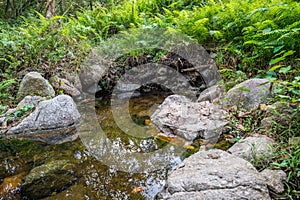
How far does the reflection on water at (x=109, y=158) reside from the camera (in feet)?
7.22

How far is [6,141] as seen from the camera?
3271mm

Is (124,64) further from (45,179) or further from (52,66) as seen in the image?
(45,179)

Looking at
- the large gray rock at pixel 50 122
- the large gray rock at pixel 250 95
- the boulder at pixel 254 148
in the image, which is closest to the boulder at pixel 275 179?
the boulder at pixel 254 148

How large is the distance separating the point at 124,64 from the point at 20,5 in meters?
6.88

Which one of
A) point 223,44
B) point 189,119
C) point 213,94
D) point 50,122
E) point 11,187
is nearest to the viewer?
point 11,187

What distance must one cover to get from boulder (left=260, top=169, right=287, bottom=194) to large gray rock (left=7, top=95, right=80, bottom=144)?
2.64 metres

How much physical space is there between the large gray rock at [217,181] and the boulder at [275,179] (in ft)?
0.25

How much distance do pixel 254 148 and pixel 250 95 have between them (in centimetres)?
111

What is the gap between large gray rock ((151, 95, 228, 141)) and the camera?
2.99 meters

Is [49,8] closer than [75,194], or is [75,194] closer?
[75,194]

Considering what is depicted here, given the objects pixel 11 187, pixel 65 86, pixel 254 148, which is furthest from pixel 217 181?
pixel 65 86

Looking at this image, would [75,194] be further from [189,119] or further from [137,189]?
[189,119]

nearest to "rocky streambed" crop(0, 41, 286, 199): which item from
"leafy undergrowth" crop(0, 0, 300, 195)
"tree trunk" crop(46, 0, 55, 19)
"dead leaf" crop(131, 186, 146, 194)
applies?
"dead leaf" crop(131, 186, 146, 194)

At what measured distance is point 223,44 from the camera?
4555mm
